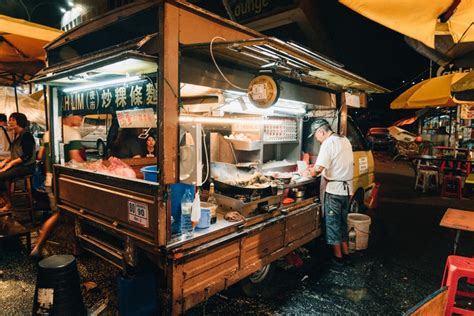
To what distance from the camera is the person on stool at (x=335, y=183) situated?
17.0 feet

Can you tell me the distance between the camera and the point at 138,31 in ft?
12.1

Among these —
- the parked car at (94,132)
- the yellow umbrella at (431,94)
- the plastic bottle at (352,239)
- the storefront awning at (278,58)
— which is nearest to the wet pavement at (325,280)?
the plastic bottle at (352,239)

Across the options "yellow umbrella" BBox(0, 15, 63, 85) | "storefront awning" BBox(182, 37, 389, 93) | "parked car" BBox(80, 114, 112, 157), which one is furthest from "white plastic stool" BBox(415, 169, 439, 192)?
"parked car" BBox(80, 114, 112, 157)

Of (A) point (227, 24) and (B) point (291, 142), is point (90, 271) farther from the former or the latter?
(B) point (291, 142)

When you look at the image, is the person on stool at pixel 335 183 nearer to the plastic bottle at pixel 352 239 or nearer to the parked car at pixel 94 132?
the plastic bottle at pixel 352 239

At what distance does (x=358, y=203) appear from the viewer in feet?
24.6

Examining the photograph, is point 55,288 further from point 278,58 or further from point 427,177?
point 427,177

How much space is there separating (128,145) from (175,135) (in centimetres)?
434

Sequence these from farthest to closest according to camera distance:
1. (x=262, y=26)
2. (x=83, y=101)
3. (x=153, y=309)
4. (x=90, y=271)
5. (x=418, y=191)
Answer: (x=418, y=191)
(x=262, y=26)
(x=90, y=271)
(x=83, y=101)
(x=153, y=309)

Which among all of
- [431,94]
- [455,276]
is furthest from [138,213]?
[431,94]

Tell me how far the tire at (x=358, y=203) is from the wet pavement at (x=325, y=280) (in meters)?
0.64

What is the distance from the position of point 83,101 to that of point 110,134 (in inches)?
116

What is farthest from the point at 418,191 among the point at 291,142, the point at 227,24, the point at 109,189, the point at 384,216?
the point at 109,189

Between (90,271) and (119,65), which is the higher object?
(119,65)
